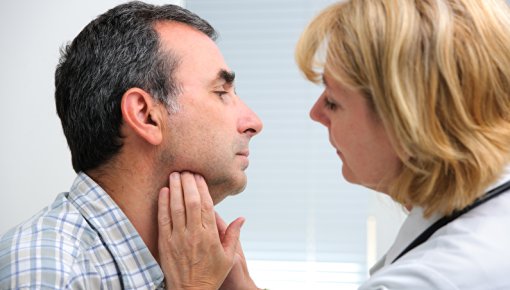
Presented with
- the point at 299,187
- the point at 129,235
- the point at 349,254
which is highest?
the point at 129,235

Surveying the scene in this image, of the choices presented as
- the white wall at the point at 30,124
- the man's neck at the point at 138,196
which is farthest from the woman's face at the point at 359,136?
the white wall at the point at 30,124

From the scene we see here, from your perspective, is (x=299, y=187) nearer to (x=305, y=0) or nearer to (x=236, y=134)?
(x=305, y=0)

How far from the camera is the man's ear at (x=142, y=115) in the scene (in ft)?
5.59

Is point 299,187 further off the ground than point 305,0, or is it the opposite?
point 305,0

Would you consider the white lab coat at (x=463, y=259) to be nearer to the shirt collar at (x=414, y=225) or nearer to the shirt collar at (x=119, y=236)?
the shirt collar at (x=414, y=225)

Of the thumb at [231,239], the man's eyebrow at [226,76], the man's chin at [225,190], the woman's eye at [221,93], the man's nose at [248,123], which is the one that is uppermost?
the man's eyebrow at [226,76]

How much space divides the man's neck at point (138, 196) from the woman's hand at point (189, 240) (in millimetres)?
49

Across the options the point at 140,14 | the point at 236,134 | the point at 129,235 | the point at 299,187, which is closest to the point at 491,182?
the point at 236,134

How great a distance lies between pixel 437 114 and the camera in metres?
1.22

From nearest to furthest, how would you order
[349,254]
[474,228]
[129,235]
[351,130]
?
[474,228] < [351,130] < [129,235] < [349,254]

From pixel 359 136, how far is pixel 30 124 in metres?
1.68

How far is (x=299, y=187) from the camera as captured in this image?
2842 mm

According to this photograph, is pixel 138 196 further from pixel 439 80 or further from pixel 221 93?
pixel 439 80

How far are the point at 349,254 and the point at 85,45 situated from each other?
145cm
